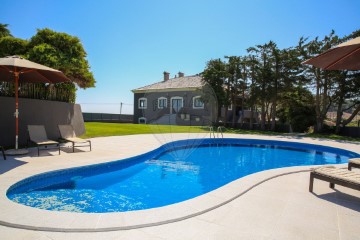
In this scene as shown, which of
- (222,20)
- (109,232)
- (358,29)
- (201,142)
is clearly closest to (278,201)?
(109,232)

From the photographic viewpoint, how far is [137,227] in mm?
2822

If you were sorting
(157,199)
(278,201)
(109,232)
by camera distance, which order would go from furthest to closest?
1. (157,199)
2. (278,201)
3. (109,232)

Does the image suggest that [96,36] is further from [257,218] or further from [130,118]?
[130,118]

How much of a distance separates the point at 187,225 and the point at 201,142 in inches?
424

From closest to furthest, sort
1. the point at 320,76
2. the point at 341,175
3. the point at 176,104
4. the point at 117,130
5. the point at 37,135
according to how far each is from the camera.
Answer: the point at 341,175 → the point at 37,135 → the point at 117,130 → the point at 320,76 → the point at 176,104

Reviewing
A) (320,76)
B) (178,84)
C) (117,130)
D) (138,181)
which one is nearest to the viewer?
(138,181)

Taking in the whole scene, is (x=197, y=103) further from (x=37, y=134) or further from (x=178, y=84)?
(x=37, y=134)

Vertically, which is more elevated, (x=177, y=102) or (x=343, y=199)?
(x=177, y=102)

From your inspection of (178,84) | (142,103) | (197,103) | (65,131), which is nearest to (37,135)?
(65,131)

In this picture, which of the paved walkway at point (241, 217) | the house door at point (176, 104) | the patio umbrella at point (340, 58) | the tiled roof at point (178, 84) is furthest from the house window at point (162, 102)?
the paved walkway at point (241, 217)

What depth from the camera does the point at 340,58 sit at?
15.5 feet

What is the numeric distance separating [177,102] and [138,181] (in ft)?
74.4

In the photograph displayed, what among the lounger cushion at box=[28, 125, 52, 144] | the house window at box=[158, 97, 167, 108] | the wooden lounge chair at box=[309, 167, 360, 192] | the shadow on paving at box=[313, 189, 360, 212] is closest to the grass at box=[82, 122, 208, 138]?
the lounger cushion at box=[28, 125, 52, 144]

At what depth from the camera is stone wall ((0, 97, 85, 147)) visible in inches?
319
